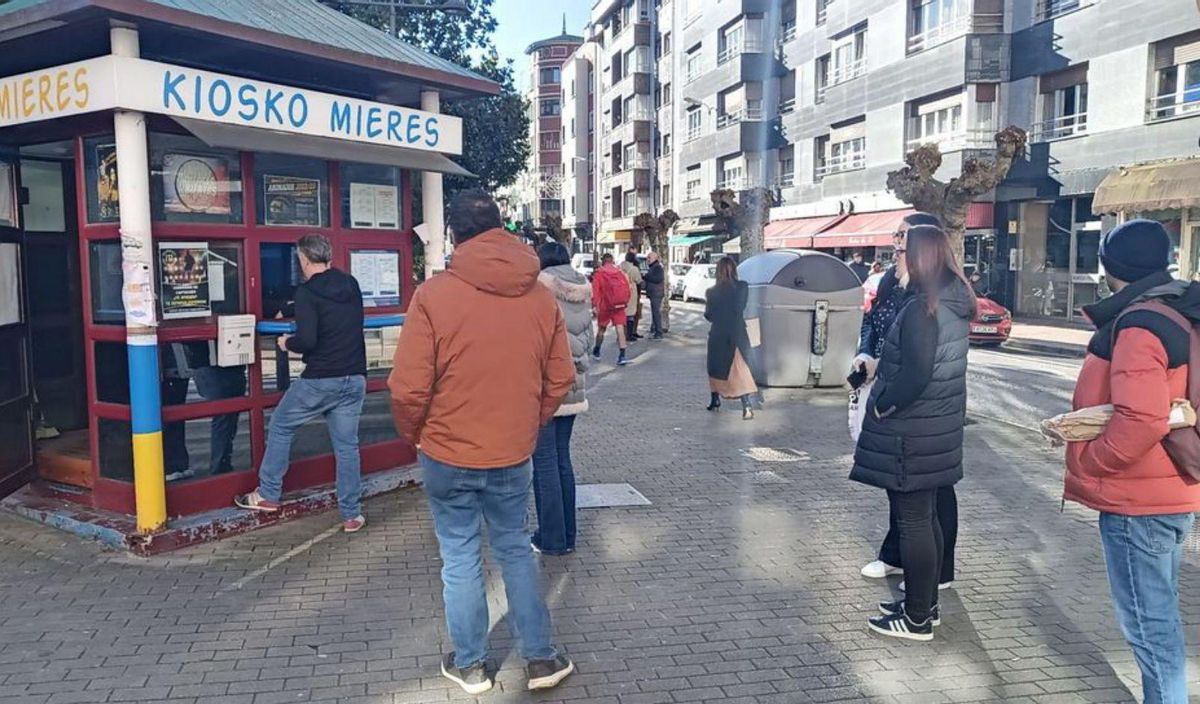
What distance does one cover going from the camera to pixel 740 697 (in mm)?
3828

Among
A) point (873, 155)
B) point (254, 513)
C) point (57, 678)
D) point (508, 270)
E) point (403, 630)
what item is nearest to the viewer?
point (508, 270)

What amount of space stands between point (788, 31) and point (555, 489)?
119ft

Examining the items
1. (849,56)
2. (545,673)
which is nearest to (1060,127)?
(849,56)

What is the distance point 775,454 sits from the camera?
332 inches

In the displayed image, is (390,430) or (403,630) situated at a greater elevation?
(390,430)

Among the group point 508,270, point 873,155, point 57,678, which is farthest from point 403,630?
point 873,155

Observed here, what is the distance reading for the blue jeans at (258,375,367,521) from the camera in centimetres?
562

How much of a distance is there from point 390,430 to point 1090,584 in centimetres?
460

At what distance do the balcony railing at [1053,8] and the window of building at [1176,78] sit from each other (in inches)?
114

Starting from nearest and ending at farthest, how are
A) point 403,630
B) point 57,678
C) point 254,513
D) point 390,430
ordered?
point 57,678
point 403,630
point 254,513
point 390,430

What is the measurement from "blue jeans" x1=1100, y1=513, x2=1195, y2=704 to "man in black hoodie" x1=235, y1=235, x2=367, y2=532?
3982 mm

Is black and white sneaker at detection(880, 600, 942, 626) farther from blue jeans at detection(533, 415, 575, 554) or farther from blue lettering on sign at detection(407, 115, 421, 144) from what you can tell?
blue lettering on sign at detection(407, 115, 421, 144)

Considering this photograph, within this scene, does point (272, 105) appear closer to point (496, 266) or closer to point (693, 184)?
point (496, 266)

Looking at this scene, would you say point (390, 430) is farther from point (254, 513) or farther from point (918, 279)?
point (918, 279)
